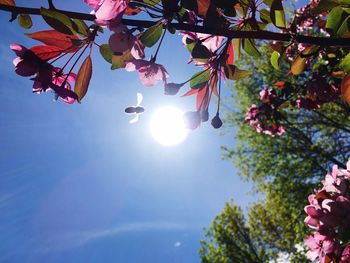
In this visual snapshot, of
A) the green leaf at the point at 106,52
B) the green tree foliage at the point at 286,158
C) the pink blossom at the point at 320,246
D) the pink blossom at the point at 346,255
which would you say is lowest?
the pink blossom at the point at 346,255

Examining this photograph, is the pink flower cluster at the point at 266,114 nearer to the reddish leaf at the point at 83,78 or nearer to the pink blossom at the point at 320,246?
the pink blossom at the point at 320,246

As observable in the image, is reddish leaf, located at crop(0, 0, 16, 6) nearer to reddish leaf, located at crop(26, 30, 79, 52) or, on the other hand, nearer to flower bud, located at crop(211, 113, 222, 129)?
reddish leaf, located at crop(26, 30, 79, 52)

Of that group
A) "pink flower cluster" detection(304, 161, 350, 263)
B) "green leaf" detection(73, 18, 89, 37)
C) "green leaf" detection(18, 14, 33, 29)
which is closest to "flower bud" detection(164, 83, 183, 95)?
"green leaf" detection(73, 18, 89, 37)

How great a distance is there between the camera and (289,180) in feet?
35.2

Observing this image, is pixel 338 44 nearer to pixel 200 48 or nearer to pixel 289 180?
pixel 200 48

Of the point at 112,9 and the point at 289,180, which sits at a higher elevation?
the point at 289,180

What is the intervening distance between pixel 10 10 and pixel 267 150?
38.6 ft

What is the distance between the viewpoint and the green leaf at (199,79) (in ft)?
3.93

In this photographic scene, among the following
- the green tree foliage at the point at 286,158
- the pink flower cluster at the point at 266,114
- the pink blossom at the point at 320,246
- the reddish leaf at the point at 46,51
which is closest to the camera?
the reddish leaf at the point at 46,51

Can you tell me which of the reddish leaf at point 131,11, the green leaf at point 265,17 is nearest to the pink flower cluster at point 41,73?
the reddish leaf at point 131,11

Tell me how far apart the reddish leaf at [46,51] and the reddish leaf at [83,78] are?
0.10 m

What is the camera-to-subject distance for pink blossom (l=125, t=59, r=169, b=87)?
1.15 m

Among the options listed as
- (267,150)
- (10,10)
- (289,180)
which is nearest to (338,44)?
(10,10)

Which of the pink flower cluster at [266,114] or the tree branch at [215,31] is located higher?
the pink flower cluster at [266,114]
